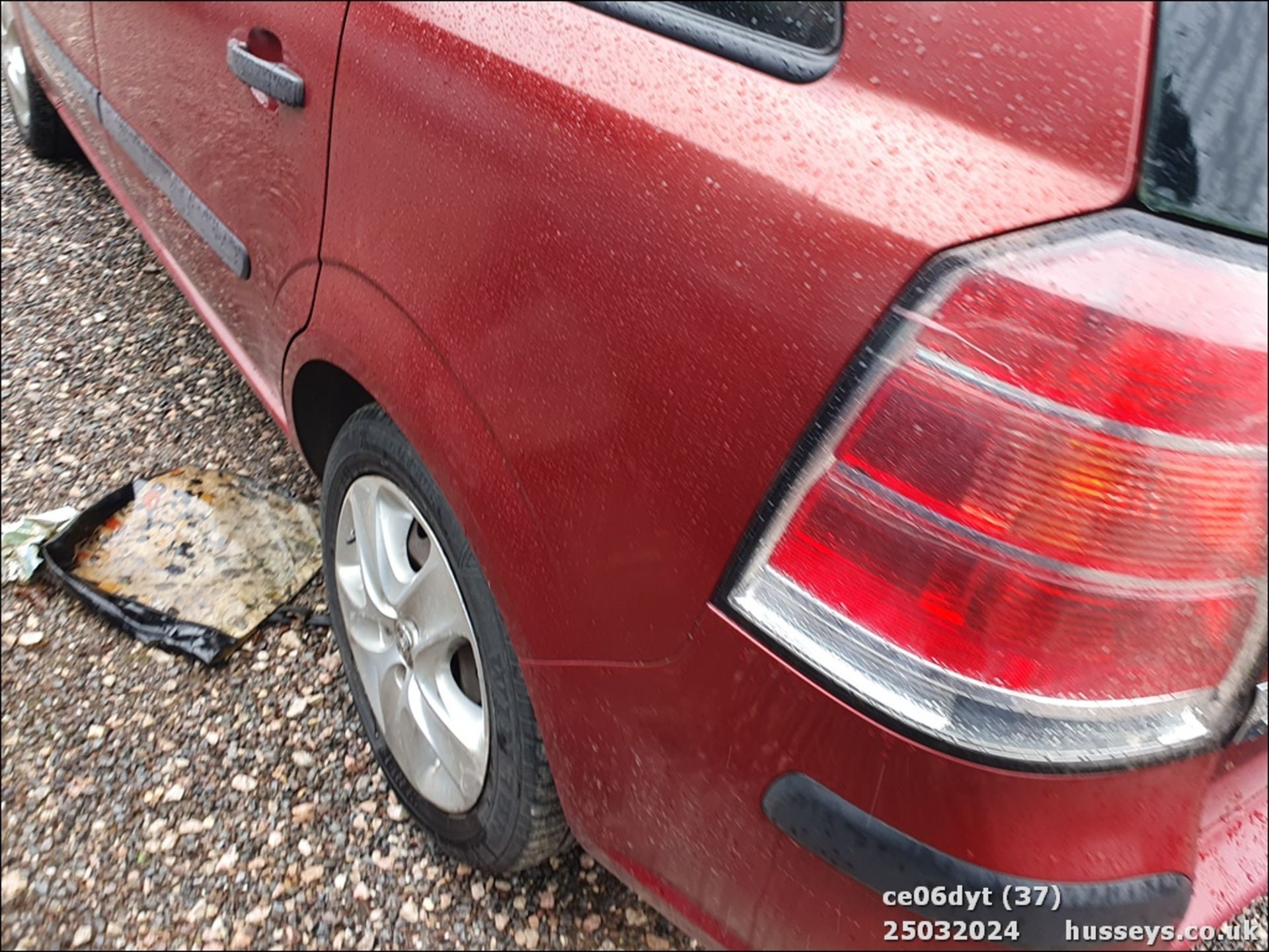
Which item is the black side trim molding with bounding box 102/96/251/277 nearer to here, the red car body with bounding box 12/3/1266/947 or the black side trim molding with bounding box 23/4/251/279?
the black side trim molding with bounding box 23/4/251/279

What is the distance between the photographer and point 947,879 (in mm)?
925

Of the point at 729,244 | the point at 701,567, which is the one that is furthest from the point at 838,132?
the point at 701,567

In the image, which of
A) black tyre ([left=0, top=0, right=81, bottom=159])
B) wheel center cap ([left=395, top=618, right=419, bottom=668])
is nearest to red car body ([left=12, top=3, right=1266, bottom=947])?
wheel center cap ([left=395, top=618, right=419, bottom=668])

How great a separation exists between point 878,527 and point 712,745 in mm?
344

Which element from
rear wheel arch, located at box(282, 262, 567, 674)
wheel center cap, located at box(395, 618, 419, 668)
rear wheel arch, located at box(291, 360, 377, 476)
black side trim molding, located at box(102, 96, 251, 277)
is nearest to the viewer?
rear wheel arch, located at box(282, 262, 567, 674)

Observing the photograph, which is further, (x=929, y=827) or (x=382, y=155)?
(x=382, y=155)

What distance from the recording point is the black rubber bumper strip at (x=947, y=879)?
92 centimetres

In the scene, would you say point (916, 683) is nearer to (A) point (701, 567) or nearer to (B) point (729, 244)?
(A) point (701, 567)

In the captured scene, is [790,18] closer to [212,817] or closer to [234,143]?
[234,143]

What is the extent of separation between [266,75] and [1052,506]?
1454 mm

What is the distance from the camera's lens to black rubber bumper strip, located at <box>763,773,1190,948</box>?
92 cm

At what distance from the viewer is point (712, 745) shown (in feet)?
3.43

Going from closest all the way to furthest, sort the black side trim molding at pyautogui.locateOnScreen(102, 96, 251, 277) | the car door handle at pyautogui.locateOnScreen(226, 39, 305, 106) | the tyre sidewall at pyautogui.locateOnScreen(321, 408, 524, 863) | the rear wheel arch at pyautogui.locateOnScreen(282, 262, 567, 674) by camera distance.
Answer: the rear wheel arch at pyautogui.locateOnScreen(282, 262, 567, 674)
the tyre sidewall at pyautogui.locateOnScreen(321, 408, 524, 863)
the car door handle at pyautogui.locateOnScreen(226, 39, 305, 106)
the black side trim molding at pyautogui.locateOnScreen(102, 96, 251, 277)

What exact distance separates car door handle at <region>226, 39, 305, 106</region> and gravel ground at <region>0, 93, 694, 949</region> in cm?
116
